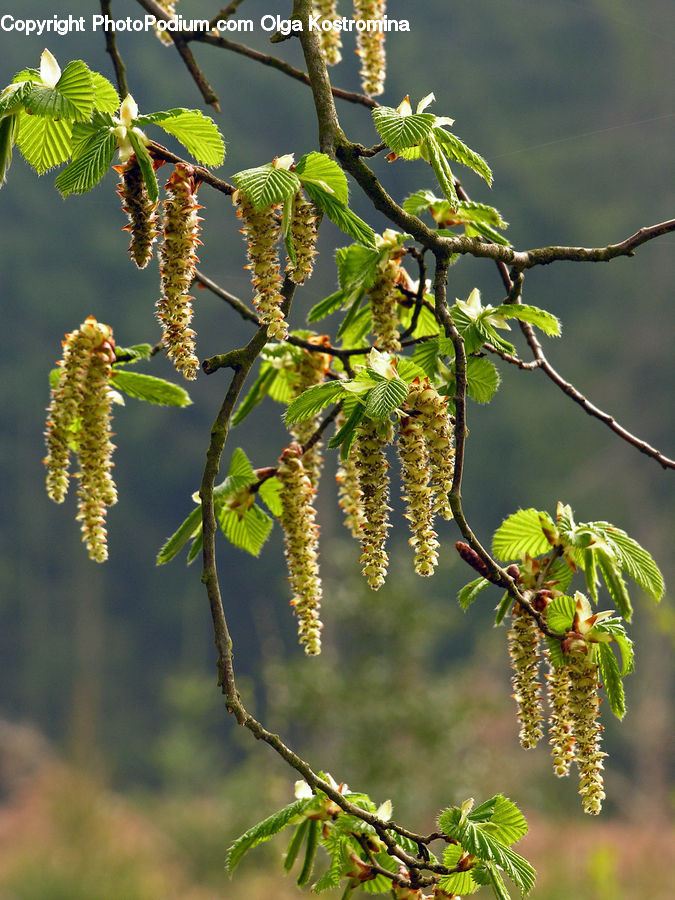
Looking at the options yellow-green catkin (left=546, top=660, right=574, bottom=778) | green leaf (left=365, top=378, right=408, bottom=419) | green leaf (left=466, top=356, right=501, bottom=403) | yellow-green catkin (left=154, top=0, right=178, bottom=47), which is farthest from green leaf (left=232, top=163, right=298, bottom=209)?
yellow-green catkin (left=154, top=0, right=178, bottom=47)

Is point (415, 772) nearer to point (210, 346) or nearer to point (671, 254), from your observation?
point (210, 346)

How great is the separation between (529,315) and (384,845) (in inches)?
14.0

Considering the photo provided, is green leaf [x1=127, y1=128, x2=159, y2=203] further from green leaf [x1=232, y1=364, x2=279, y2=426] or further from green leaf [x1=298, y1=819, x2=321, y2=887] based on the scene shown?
green leaf [x1=298, y1=819, x2=321, y2=887]

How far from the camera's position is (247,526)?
2.53 feet

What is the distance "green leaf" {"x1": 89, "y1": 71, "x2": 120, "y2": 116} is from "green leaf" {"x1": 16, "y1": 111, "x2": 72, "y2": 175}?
0.10 feet

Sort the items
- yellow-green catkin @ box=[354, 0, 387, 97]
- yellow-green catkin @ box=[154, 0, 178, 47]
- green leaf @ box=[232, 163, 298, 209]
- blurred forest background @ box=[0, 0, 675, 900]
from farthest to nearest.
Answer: blurred forest background @ box=[0, 0, 675, 900], yellow-green catkin @ box=[154, 0, 178, 47], yellow-green catkin @ box=[354, 0, 387, 97], green leaf @ box=[232, 163, 298, 209]

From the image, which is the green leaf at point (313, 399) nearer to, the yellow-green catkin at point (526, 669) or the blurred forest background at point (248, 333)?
the yellow-green catkin at point (526, 669)

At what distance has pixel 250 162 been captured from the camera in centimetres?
975

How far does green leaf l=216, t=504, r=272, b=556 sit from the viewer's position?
76 centimetres

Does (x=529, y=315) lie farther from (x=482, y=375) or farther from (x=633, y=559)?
(x=633, y=559)

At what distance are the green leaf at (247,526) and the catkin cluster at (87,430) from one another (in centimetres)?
11

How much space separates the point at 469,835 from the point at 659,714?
8195mm

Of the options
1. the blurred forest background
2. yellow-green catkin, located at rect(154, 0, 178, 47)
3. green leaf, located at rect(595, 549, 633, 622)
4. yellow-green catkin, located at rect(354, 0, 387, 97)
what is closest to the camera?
green leaf, located at rect(595, 549, 633, 622)

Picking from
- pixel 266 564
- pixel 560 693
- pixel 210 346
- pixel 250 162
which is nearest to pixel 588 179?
pixel 250 162
